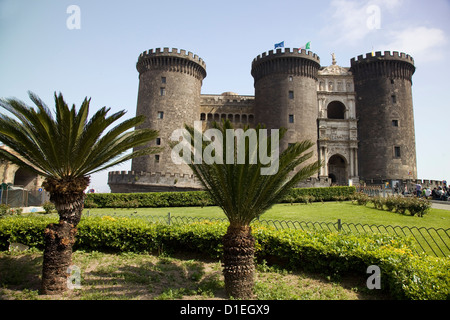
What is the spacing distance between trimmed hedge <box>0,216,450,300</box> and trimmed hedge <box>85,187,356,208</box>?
36.4 feet

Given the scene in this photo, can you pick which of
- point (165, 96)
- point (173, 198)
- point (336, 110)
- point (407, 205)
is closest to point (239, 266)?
point (407, 205)

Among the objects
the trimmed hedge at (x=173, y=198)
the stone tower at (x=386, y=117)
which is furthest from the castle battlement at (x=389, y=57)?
the trimmed hedge at (x=173, y=198)

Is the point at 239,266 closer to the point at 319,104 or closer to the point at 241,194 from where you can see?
the point at 241,194

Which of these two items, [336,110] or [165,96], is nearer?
[165,96]

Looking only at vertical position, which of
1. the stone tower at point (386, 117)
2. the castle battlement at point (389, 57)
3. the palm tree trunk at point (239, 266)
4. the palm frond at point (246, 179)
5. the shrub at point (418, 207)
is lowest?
the palm tree trunk at point (239, 266)

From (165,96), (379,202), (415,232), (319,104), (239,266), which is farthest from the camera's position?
(319,104)

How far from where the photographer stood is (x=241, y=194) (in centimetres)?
581

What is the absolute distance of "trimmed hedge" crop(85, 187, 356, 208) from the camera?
21.0 m

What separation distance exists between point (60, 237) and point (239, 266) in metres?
3.78

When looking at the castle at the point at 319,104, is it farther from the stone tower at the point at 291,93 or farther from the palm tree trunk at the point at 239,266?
the palm tree trunk at the point at 239,266

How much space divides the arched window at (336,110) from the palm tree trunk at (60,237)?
115 feet

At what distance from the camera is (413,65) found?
3356cm

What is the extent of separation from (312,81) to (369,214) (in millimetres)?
22103

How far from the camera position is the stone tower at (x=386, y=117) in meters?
31.5
